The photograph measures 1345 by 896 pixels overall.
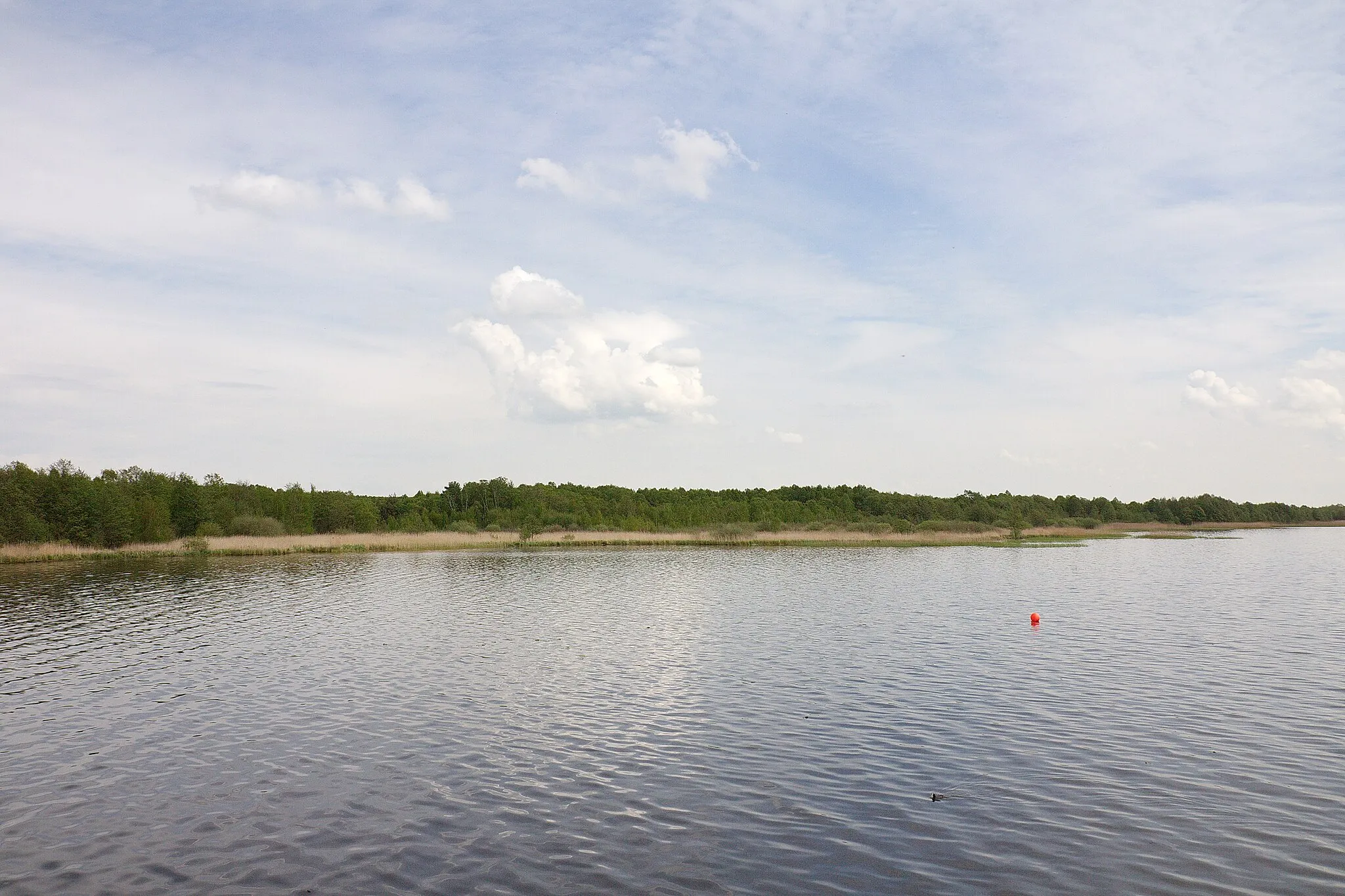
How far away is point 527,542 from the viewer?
101625 millimetres

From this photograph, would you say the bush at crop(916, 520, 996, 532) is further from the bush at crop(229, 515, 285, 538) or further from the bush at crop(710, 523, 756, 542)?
the bush at crop(229, 515, 285, 538)

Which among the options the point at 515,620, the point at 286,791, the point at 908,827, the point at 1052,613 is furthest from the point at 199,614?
the point at 1052,613

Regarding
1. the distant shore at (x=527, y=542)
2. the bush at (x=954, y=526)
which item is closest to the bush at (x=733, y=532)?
the distant shore at (x=527, y=542)

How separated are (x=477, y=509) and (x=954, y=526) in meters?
83.3

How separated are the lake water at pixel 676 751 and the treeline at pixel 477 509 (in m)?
51.5

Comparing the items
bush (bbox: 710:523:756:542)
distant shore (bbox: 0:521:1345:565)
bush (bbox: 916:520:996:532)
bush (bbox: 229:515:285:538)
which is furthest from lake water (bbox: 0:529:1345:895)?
bush (bbox: 916:520:996:532)

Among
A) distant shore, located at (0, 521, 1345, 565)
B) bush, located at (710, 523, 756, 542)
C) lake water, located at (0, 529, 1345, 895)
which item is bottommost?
lake water, located at (0, 529, 1345, 895)

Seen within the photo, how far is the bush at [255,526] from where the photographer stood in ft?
307

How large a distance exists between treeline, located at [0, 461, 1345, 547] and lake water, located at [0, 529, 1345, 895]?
169 ft

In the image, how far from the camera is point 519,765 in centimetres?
1647

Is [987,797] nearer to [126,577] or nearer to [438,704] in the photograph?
[438,704]

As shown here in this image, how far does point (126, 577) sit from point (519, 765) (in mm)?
53306

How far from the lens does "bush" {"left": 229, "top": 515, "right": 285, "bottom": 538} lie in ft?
307

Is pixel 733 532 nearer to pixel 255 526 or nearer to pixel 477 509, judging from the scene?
pixel 255 526
